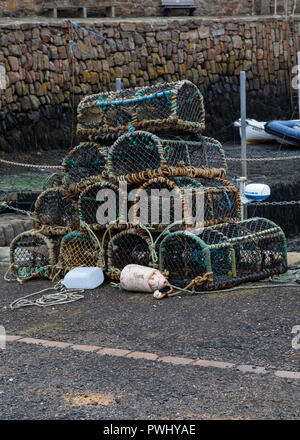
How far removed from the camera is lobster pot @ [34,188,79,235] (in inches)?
275

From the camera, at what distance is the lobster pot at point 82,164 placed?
6652 mm

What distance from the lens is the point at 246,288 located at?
5.88 meters

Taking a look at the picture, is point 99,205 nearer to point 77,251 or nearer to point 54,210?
point 77,251

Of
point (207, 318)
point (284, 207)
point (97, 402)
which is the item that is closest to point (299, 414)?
point (97, 402)

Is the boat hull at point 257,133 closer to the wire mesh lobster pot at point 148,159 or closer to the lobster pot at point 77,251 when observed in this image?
the wire mesh lobster pot at point 148,159

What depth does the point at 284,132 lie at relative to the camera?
17547 millimetres

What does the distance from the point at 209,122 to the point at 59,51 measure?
5.53 m

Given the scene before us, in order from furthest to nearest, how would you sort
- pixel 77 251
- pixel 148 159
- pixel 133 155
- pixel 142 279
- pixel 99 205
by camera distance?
pixel 77 251 < pixel 99 205 < pixel 133 155 < pixel 148 159 < pixel 142 279

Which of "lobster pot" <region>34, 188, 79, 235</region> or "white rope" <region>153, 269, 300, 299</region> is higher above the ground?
"lobster pot" <region>34, 188, 79, 235</region>

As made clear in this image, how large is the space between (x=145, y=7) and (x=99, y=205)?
49.7ft

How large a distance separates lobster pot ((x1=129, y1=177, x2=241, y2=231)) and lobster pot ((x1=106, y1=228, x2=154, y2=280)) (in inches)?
9.4

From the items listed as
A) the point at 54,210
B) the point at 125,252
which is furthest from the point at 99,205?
the point at 54,210

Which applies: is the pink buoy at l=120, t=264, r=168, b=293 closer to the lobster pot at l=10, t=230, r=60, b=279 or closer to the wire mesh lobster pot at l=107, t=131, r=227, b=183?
the wire mesh lobster pot at l=107, t=131, r=227, b=183

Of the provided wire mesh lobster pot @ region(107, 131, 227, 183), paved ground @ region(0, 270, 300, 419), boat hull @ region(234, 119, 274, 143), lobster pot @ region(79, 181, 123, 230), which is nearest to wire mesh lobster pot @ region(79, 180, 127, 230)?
lobster pot @ region(79, 181, 123, 230)
